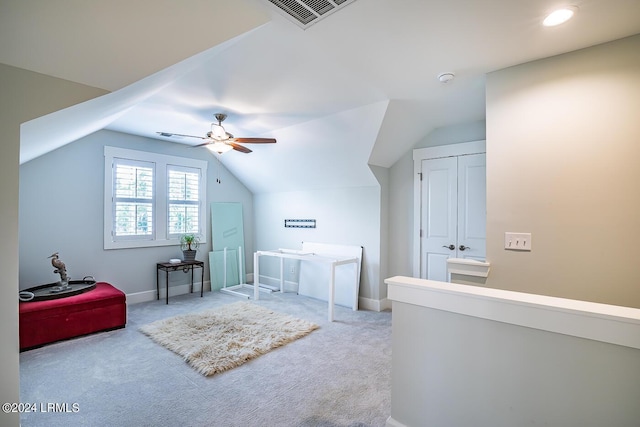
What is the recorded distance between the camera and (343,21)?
71.6 inches

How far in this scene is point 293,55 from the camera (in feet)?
7.46

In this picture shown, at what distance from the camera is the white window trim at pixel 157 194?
4230 mm

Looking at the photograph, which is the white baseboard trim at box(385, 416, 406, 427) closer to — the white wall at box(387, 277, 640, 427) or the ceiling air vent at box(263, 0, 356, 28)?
the white wall at box(387, 277, 640, 427)

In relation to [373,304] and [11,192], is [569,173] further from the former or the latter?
[11,192]

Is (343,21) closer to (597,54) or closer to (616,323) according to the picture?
(597,54)

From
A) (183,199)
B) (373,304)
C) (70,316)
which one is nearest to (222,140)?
(183,199)

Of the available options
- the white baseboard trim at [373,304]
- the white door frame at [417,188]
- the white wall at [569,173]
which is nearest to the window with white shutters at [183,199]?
the white baseboard trim at [373,304]

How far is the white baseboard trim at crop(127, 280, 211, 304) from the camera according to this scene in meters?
4.47

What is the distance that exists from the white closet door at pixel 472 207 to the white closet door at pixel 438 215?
0.24ft

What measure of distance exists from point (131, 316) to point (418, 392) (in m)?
3.79

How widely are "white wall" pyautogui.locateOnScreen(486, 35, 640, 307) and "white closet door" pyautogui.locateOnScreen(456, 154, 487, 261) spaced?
1.28 m

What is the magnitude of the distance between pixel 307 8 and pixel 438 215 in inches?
120

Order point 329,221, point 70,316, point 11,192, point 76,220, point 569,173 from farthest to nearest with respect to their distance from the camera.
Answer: point 329,221 < point 76,220 < point 70,316 < point 569,173 < point 11,192

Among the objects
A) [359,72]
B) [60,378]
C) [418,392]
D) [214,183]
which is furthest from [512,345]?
[214,183]
